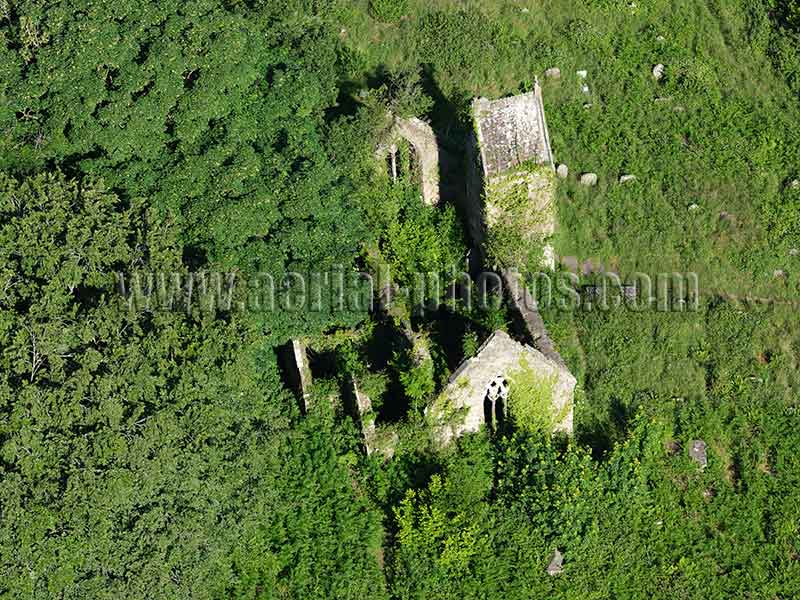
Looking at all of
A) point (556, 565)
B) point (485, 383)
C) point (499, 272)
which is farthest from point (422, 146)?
point (556, 565)

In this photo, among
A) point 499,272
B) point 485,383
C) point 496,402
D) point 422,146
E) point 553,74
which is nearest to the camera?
point 485,383

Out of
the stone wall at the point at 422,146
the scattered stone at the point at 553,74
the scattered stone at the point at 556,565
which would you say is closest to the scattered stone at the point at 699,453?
the scattered stone at the point at 556,565

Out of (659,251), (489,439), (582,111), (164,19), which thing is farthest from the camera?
(582,111)

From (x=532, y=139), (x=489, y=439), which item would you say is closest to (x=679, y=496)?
(x=489, y=439)

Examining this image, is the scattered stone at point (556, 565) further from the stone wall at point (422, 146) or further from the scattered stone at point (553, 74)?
the scattered stone at point (553, 74)

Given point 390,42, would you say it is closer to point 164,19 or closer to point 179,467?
point 164,19

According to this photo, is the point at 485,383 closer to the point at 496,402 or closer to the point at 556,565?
the point at 496,402
